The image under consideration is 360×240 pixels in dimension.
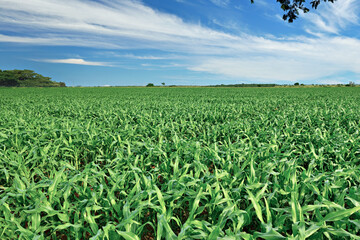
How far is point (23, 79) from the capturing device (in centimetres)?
10875

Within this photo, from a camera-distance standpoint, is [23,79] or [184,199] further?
[23,79]

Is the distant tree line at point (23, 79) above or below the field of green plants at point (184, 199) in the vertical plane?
above

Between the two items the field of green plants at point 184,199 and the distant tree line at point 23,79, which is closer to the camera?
the field of green plants at point 184,199

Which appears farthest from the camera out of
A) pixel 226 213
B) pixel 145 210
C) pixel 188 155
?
pixel 188 155

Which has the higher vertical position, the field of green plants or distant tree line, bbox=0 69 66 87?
distant tree line, bbox=0 69 66 87

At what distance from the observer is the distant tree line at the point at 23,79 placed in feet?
339

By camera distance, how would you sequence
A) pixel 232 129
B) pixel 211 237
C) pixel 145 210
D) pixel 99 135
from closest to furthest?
pixel 211 237, pixel 145 210, pixel 99 135, pixel 232 129

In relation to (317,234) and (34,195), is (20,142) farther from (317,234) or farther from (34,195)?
(317,234)

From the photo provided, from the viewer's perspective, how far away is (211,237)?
1.54 m

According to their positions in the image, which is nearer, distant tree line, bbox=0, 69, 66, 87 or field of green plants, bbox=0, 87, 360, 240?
field of green plants, bbox=0, 87, 360, 240

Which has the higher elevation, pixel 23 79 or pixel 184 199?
pixel 23 79

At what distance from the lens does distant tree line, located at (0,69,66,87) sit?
339 ft

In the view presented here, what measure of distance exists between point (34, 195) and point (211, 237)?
6.67 feet

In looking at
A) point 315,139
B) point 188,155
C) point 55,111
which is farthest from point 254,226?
point 55,111
